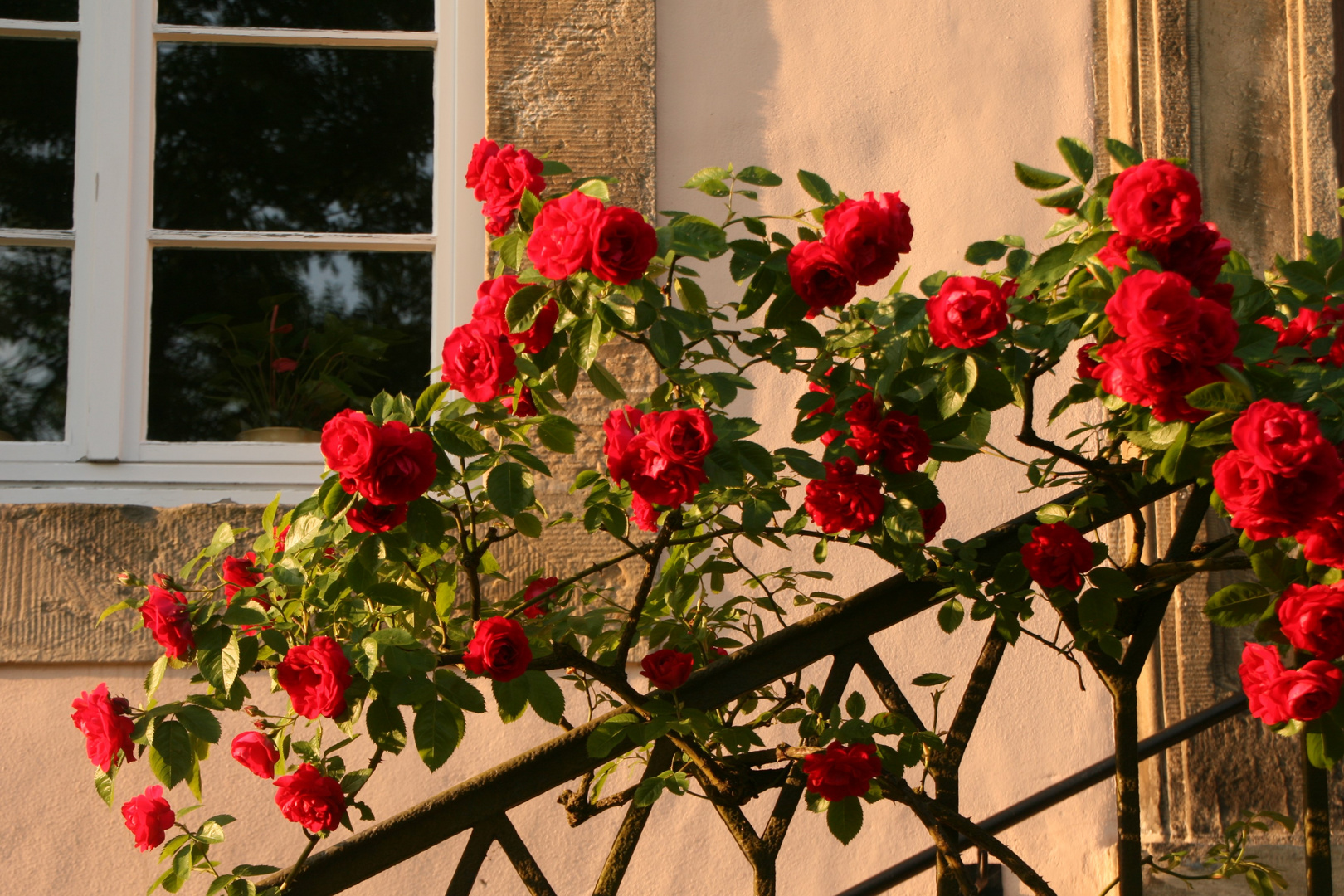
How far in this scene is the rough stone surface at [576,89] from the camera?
8.00ft

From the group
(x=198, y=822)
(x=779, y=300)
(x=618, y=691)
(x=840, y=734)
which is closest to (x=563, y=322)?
(x=779, y=300)

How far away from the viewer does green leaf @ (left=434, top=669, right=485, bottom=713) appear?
1.28 meters

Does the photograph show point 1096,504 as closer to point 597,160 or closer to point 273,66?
point 597,160

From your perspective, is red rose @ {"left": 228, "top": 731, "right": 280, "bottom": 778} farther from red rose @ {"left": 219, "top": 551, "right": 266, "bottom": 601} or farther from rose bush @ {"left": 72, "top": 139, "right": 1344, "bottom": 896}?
red rose @ {"left": 219, "top": 551, "right": 266, "bottom": 601}

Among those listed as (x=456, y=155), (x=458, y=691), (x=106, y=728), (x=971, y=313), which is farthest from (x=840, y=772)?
(x=456, y=155)

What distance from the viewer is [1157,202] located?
42.4 inches

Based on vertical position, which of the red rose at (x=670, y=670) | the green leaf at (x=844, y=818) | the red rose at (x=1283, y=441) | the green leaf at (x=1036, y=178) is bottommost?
the green leaf at (x=844, y=818)

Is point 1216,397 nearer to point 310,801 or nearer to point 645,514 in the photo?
point 645,514

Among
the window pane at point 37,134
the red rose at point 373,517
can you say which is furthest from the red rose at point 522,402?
the window pane at point 37,134

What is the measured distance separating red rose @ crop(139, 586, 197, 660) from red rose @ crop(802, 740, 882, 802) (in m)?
0.79

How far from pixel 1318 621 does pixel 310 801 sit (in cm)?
121

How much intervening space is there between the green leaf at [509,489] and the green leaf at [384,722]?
27 cm

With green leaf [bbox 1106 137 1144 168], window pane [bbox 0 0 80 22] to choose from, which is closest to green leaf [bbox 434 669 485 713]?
green leaf [bbox 1106 137 1144 168]

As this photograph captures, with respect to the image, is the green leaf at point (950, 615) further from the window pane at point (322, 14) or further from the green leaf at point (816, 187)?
the window pane at point (322, 14)
